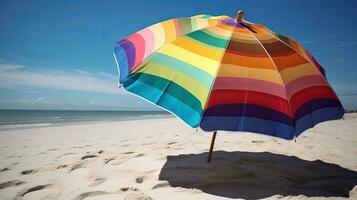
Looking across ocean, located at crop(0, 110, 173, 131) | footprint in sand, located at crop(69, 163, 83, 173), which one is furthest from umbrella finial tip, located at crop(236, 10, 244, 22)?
ocean, located at crop(0, 110, 173, 131)

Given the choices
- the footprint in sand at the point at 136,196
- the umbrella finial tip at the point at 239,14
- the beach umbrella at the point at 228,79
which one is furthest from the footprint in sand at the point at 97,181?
the umbrella finial tip at the point at 239,14

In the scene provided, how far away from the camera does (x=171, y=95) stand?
2.54m

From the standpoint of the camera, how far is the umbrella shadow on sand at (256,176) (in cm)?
281

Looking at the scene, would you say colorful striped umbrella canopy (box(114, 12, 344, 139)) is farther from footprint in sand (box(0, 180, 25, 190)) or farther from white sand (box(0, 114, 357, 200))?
footprint in sand (box(0, 180, 25, 190))

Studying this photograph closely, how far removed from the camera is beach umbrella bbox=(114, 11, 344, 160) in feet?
8.25

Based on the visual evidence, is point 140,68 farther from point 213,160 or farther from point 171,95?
point 213,160

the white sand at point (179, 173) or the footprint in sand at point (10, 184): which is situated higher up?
the white sand at point (179, 173)

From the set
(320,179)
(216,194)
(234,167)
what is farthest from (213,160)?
(320,179)

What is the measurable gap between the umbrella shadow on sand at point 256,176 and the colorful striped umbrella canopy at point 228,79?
2.43ft

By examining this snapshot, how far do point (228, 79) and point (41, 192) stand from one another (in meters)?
2.38

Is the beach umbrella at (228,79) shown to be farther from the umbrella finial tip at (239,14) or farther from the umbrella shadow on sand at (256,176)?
the umbrella shadow on sand at (256,176)

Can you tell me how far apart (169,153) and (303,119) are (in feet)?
→ 7.56

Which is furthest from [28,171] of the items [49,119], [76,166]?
[49,119]

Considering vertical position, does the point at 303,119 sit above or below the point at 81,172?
→ above
